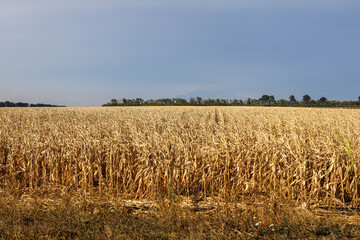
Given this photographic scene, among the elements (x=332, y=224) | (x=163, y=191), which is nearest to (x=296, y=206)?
(x=332, y=224)

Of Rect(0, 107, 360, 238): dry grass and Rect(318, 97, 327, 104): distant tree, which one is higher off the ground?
Rect(318, 97, 327, 104): distant tree

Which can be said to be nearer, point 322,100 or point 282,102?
point 282,102

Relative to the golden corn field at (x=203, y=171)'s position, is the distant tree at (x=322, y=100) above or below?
above

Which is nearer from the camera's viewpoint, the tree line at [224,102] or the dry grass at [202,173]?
the dry grass at [202,173]

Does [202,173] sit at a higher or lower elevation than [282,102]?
lower

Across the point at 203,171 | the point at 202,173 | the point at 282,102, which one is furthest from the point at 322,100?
the point at 203,171

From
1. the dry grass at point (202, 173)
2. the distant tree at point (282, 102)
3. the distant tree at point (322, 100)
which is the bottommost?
the dry grass at point (202, 173)

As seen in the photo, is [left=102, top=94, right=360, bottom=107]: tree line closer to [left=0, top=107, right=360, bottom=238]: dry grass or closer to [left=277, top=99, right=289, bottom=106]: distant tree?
[left=277, top=99, right=289, bottom=106]: distant tree

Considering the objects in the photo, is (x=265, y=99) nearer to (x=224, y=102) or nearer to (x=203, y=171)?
(x=224, y=102)

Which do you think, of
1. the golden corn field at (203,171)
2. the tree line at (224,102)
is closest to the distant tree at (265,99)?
the tree line at (224,102)

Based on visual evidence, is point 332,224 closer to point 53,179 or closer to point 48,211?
point 48,211

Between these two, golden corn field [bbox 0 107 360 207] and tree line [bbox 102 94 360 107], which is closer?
golden corn field [bbox 0 107 360 207]

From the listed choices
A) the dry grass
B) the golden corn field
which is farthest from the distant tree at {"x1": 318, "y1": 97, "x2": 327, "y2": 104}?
the dry grass

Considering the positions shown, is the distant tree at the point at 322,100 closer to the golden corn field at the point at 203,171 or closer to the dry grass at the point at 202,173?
the golden corn field at the point at 203,171
